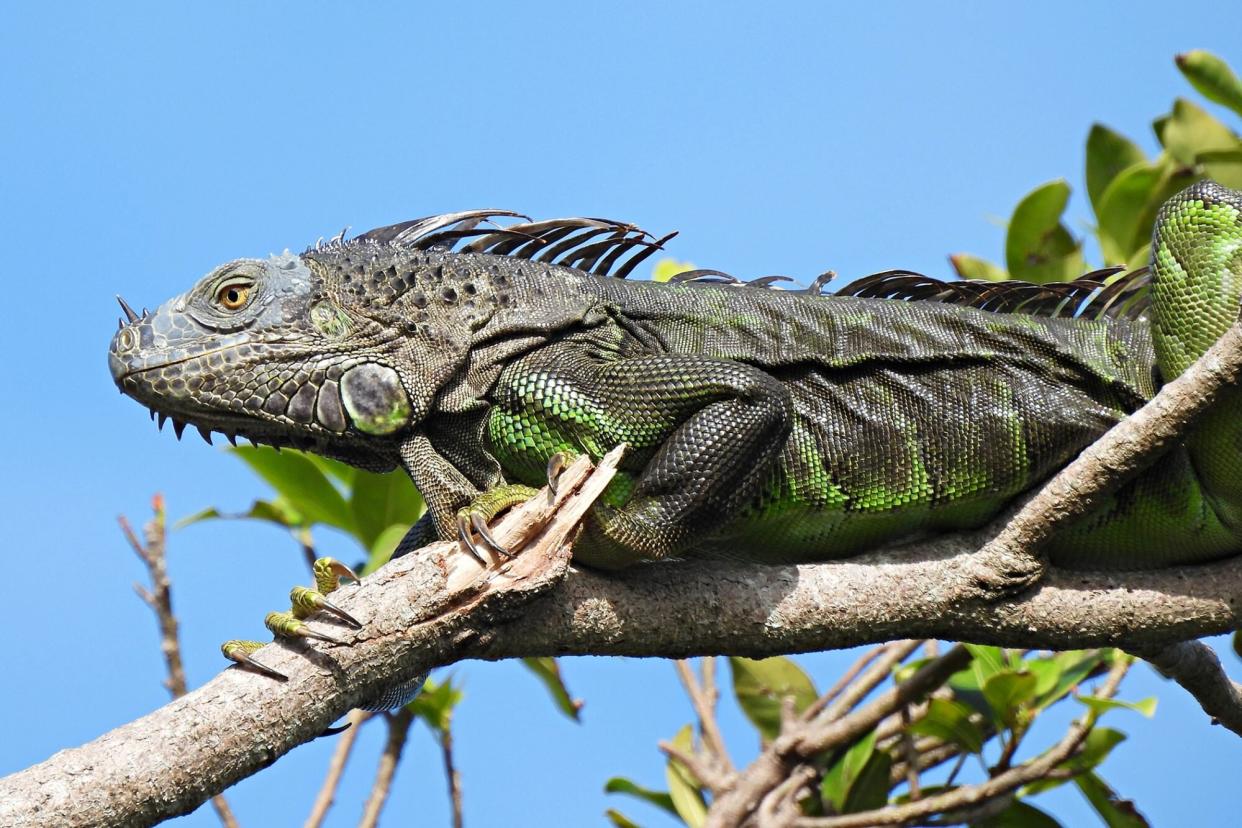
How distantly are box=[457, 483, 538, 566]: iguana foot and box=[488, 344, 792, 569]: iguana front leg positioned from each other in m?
0.18

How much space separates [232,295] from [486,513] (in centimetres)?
157

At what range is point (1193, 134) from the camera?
9758mm

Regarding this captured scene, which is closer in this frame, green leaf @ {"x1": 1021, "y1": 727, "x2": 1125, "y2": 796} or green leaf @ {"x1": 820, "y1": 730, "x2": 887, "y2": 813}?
green leaf @ {"x1": 1021, "y1": 727, "x2": 1125, "y2": 796}

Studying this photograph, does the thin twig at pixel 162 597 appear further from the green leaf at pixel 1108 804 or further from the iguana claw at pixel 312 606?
the green leaf at pixel 1108 804

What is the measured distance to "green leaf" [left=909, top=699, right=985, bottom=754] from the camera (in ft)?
28.1

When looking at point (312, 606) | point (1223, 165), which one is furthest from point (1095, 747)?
point (312, 606)

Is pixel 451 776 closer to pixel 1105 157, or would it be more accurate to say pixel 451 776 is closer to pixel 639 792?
pixel 639 792

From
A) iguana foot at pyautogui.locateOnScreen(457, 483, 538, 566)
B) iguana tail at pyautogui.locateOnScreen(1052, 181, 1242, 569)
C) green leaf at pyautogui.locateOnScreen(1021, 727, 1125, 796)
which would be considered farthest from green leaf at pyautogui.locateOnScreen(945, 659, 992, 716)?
iguana foot at pyautogui.locateOnScreen(457, 483, 538, 566)

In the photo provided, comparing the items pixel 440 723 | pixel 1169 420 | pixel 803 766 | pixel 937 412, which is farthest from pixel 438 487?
pixel 803 766

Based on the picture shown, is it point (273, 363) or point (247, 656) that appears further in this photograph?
point (273, 363)

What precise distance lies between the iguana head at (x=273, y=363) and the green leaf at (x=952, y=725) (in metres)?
4.46

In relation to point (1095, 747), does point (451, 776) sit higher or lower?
higher

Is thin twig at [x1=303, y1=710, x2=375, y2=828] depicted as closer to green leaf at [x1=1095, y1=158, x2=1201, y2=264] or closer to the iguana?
the iguana

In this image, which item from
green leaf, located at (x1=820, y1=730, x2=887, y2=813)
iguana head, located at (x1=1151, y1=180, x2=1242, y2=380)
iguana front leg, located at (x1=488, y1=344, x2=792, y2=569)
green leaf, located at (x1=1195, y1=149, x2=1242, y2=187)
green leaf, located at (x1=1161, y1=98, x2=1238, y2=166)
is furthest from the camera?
green leaf, located at (x1=1161, y1=98, x2=1238, y2=166)
